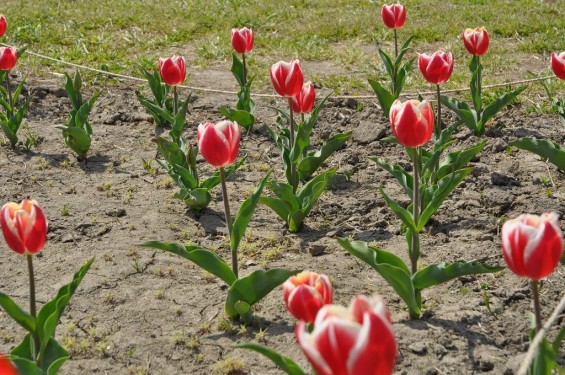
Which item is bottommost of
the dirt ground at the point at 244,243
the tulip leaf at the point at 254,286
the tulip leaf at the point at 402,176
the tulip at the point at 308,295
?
the dirt ground at the point at 244,243

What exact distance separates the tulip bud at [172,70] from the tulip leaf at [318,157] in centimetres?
88

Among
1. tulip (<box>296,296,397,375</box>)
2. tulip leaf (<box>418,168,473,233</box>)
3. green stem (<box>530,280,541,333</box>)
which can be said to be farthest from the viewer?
tulip leaf (<box>418,168,473,233</box>)

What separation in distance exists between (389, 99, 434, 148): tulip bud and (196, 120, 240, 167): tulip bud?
1.89 ft

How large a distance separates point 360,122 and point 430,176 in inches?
57.5

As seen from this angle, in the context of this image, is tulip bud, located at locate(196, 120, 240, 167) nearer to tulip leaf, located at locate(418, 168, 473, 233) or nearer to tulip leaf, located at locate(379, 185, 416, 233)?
tulip leaf, located at locate(379, 185, 416, 233)

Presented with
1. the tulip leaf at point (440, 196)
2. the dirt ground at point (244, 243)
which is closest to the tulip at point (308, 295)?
the dirt ground at point (244, 243)

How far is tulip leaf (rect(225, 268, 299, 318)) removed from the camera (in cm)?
312

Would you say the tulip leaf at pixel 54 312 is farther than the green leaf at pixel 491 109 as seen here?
No

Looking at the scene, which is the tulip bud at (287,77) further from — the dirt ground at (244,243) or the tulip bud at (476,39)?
the tulip bud at (476,39)

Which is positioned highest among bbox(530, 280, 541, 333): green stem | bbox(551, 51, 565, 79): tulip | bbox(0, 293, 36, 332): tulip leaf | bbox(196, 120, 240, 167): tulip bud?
bbox(196, 120, 240, 167): tulip bud

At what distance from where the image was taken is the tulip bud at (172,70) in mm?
4734

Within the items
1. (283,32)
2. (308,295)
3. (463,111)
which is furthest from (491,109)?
(283,32)

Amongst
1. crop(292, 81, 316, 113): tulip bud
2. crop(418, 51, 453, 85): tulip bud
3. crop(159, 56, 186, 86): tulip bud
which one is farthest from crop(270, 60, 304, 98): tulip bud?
crop(159, 56, 186, 86): tulip bud

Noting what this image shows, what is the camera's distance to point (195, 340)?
3.17m
